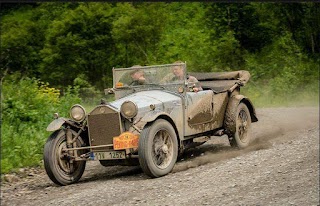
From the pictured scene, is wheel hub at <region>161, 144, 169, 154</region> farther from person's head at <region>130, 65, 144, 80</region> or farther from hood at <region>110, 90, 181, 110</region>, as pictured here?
person's head at <region>130, 65, 144, 80</region>

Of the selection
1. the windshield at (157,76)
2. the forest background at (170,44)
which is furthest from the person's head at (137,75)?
the forest background at (170,44)

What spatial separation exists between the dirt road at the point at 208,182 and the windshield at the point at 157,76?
1.33 meters

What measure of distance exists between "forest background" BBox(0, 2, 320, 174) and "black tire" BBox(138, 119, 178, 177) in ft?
17.6

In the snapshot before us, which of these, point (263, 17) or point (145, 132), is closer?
point (145, 132)

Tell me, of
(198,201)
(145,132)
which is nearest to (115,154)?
(145,132)

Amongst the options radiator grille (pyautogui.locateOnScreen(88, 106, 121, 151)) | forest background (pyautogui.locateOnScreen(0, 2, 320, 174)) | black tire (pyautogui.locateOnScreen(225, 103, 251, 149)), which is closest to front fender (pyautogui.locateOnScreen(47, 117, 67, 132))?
radiator grille (pyautogui.locateOnScreen(88, 106, 121, 151))

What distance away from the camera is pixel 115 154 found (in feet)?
26.2

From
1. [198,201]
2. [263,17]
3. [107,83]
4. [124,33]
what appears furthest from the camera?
[263,17]

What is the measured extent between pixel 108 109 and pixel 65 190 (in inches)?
51.4

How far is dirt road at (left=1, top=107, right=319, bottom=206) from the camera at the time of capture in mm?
6207

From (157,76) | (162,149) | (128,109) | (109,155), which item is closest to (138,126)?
(128,109)

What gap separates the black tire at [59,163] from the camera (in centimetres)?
789

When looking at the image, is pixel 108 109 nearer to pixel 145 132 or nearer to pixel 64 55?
pixel 145 132

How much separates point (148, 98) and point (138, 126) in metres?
0.61
